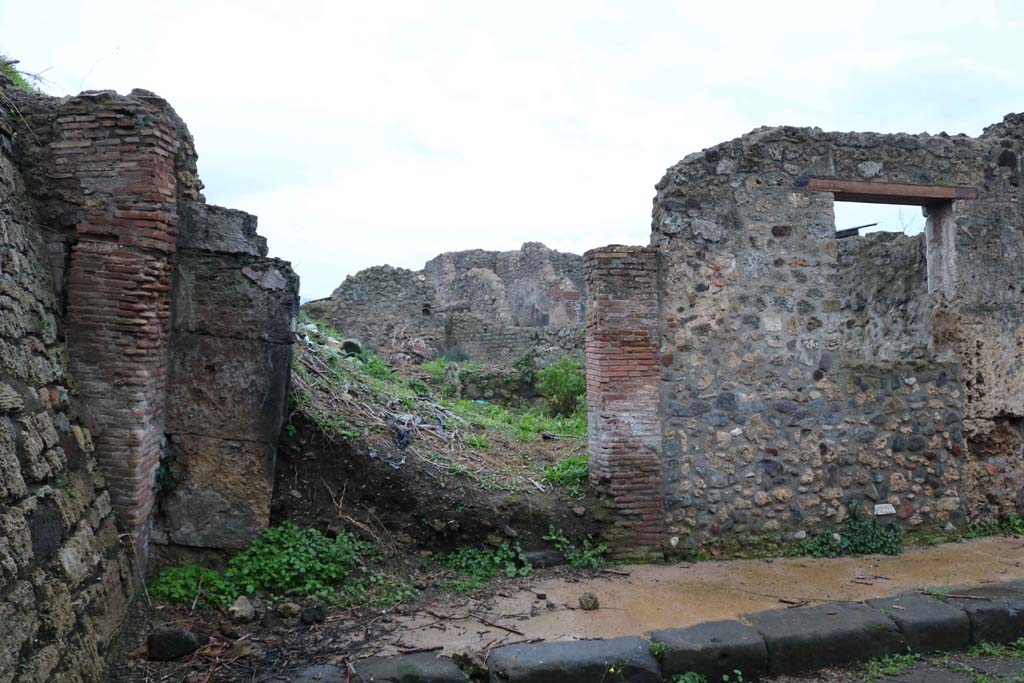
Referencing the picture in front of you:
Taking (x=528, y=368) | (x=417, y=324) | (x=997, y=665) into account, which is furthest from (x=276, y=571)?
(x=417, y=324)

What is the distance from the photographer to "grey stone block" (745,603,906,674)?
4.20 meters

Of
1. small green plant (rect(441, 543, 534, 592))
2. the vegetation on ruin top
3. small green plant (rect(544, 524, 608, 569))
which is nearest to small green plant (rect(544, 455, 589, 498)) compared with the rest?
the vegetation on ruin top

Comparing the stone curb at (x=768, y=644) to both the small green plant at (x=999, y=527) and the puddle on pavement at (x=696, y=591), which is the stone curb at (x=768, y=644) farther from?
the small green plant at (x=999, y=527)

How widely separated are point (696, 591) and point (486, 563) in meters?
1.49

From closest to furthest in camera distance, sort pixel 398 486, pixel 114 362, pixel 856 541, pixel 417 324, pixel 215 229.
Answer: pixel 114 362, pixel 215 229, pixel 398 486, pixel 856 541, pixel 417 324

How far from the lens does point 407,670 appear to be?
380cm

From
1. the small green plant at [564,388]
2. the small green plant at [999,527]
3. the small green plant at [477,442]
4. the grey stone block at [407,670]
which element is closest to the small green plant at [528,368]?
the small green plant at [564,388]

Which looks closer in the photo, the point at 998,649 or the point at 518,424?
the point at 998,649

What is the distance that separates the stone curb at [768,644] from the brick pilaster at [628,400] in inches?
51.5

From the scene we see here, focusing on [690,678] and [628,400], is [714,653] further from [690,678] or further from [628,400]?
[628,400]

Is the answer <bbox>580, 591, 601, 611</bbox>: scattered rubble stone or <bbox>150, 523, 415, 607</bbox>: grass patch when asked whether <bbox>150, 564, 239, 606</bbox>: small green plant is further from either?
<bbox>580, 591, 601, 611</bbox>: scattered rubble stone

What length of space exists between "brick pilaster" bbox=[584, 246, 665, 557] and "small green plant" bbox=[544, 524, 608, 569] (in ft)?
0.41

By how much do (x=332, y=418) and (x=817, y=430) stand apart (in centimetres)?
384

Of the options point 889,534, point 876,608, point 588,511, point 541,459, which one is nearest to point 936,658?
point 876,608
